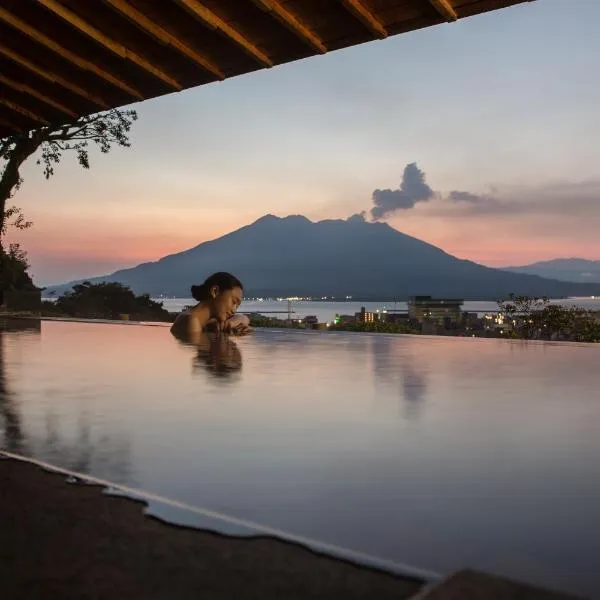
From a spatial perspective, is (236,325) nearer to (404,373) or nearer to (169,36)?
(404,373)

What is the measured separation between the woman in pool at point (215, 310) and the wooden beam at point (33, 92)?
279 inches

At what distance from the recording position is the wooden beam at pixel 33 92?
3.74m

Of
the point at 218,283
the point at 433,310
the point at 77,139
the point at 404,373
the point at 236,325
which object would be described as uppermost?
the point at 77,139

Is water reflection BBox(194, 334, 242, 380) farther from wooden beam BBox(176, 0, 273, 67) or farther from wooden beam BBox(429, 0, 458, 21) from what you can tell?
wooden beam BBox(429, 0, 458, 21)

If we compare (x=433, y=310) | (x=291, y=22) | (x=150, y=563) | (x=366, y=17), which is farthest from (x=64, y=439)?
(x=433, y=310)

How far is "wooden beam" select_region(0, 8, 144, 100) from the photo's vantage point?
10.2 feet

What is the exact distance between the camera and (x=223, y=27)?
3.01 m

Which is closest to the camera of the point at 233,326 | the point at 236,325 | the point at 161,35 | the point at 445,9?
the point at 445,9

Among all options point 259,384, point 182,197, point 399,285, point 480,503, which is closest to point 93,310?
point 182,197

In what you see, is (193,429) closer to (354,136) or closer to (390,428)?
(390,428)

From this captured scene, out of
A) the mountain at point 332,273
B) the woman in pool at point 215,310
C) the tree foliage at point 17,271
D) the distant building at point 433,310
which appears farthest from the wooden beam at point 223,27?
the mountain at point 332,273

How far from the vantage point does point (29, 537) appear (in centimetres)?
187

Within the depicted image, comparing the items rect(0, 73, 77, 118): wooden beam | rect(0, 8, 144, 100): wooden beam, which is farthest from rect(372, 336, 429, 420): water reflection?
rect(0, 73, 77, 118): wooden beam

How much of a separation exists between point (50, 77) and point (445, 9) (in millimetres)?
2287
